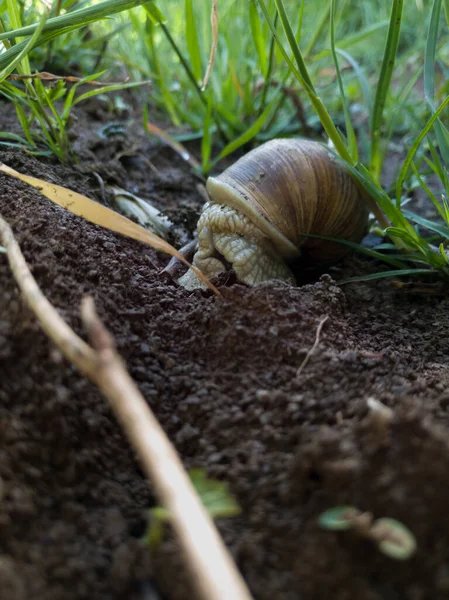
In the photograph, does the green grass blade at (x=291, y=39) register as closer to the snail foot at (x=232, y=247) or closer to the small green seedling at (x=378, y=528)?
the snail foot at (x=232, y=247)

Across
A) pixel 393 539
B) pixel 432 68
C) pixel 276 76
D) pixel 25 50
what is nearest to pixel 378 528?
pixel 393 539

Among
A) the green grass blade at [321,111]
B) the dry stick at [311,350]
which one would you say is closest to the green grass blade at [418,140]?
the green grass blade at [321,111]

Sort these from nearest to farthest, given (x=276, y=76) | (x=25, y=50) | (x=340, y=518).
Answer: (x=340, y=518)
(x=25, y=50)
(x=276, y=76)

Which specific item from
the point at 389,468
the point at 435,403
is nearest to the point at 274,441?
the point at 389,468

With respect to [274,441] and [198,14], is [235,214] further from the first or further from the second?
[198,14]

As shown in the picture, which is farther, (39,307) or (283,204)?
(283,204)

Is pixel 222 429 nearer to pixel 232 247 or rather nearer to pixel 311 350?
pixel 311 350

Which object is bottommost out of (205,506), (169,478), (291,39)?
(205,506)
